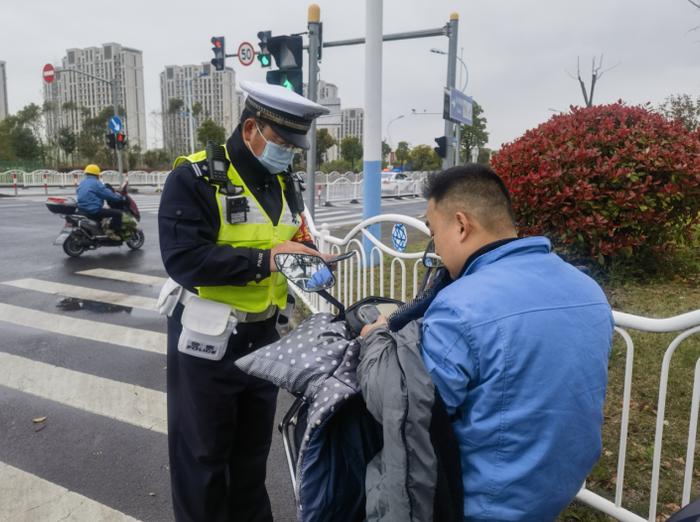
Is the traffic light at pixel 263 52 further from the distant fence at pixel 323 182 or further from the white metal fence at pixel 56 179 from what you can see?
the white metal fence at pixel 56 179

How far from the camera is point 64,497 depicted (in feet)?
9.08

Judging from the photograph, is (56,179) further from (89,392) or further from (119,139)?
(89,392)

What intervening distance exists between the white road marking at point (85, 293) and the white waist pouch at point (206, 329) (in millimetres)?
4565

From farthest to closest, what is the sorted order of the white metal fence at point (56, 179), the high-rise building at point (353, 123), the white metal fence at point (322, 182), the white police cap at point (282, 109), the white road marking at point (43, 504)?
1. the high-rise building at point (353, 123)
2. the white metal fence at point (56, 179)
3. the white metal fence at point (322, 182)
4. the white road marking at point (43, 504)
5. the white police cap at point (282, 109)

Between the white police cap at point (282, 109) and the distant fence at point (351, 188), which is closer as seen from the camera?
the white police cap at point (282, 109)

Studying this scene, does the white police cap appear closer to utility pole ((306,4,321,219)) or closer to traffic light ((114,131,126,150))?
utility pole ((306,4,321,219))

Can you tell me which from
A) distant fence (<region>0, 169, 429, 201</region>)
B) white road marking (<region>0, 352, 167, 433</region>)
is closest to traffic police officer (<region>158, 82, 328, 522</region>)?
white road marking (<region>0, 352, 167, 433</region>)

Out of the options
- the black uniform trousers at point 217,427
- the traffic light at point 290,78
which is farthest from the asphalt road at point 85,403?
the traffic light at point 290,78

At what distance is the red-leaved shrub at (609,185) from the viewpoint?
4895 millimetres

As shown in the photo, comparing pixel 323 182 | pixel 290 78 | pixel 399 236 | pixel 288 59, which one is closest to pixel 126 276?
pixel 290 78

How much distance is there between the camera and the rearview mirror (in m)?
1.70

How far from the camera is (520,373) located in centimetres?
120

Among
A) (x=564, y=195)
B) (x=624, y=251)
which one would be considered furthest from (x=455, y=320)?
(x=624, y=251)

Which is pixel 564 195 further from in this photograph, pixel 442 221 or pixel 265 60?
pixel 265 60
